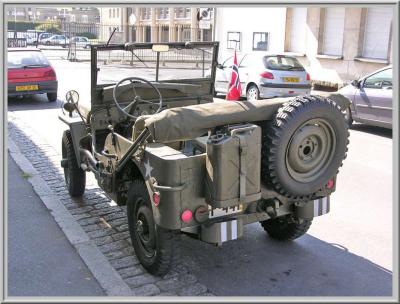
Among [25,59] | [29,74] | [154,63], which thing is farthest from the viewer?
[25,59]

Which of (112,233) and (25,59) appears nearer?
(112,233)

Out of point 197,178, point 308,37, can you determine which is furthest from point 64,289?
point 308,37

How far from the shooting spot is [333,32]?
62.8 feet

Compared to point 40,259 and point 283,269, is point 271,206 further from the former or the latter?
point 40,259

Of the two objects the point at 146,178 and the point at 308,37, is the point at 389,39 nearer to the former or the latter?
the point at 308,37

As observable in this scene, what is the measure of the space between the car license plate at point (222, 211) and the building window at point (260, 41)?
1859 centimetres

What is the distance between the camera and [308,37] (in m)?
19.9

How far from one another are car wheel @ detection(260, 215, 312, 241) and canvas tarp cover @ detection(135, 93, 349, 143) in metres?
1.13

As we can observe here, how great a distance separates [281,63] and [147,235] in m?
10.5

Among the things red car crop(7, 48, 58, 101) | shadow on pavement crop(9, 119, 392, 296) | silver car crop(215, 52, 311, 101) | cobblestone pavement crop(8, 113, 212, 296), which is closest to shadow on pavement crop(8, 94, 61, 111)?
red car crop(7, 48, 58, 101)

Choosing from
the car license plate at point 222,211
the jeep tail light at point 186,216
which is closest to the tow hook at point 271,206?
the car license plate at point 222,211

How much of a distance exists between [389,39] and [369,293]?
1486cm

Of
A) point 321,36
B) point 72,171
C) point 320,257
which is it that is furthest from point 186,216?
point 321,36

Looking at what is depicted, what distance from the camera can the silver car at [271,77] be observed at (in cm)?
1352
